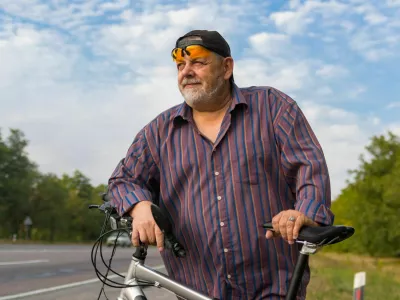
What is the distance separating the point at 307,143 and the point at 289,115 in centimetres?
15

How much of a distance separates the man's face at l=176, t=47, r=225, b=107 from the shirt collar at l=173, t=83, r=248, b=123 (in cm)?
8

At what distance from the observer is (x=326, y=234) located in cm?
200

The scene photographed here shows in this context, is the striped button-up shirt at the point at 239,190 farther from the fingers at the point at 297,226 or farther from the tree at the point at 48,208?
the tree at the point at 48,208

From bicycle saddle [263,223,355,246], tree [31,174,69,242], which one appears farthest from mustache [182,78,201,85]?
tree [31,174,69,242]

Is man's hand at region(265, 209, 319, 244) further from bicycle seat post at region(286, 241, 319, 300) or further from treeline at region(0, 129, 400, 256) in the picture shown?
treeline at region(0, 129, 400, 256)

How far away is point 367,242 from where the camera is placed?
63344mm

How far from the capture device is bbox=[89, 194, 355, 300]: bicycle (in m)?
2.03

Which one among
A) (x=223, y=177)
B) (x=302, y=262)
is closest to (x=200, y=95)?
(x=223, y=177)

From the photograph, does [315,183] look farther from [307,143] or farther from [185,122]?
[185,122]

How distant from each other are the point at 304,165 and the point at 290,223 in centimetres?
35

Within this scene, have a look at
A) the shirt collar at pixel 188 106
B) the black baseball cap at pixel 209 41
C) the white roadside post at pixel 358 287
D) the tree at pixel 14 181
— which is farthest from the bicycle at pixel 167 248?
the tree at pixel 14 181

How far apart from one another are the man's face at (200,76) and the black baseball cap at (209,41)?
3 cm

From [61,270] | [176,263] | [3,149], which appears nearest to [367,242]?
[3,149]

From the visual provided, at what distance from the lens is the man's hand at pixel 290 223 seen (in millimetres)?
2109
